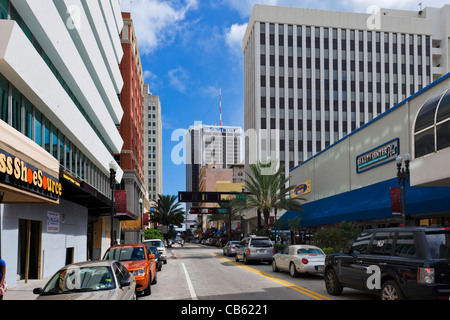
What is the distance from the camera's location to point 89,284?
8633 mm

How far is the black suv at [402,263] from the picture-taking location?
8.91 m

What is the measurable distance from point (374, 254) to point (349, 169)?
22.7 meters

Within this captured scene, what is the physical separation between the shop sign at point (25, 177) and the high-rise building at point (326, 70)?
198 feet

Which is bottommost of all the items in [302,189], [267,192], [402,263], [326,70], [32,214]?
[402,263]

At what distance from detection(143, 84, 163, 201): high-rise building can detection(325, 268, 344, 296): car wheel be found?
14356cm

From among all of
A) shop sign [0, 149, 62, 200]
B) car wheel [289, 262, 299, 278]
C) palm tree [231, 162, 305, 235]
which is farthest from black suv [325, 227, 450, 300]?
palm tree [231, 162, 305, 235]

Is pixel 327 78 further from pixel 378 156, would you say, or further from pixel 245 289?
pixel 245 289

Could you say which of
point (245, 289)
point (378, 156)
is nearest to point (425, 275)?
point (245, 289)

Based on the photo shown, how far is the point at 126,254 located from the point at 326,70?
70139 mm

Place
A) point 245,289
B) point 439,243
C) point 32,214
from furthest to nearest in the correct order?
point 32,214
point 245,289
point 439,243

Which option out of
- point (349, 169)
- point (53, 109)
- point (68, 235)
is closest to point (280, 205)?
point (349, 169)

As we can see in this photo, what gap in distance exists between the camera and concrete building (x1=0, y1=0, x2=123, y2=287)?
14.6 m

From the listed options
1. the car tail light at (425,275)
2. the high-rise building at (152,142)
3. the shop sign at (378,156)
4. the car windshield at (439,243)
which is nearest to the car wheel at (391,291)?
the car tail light at (425,275)
